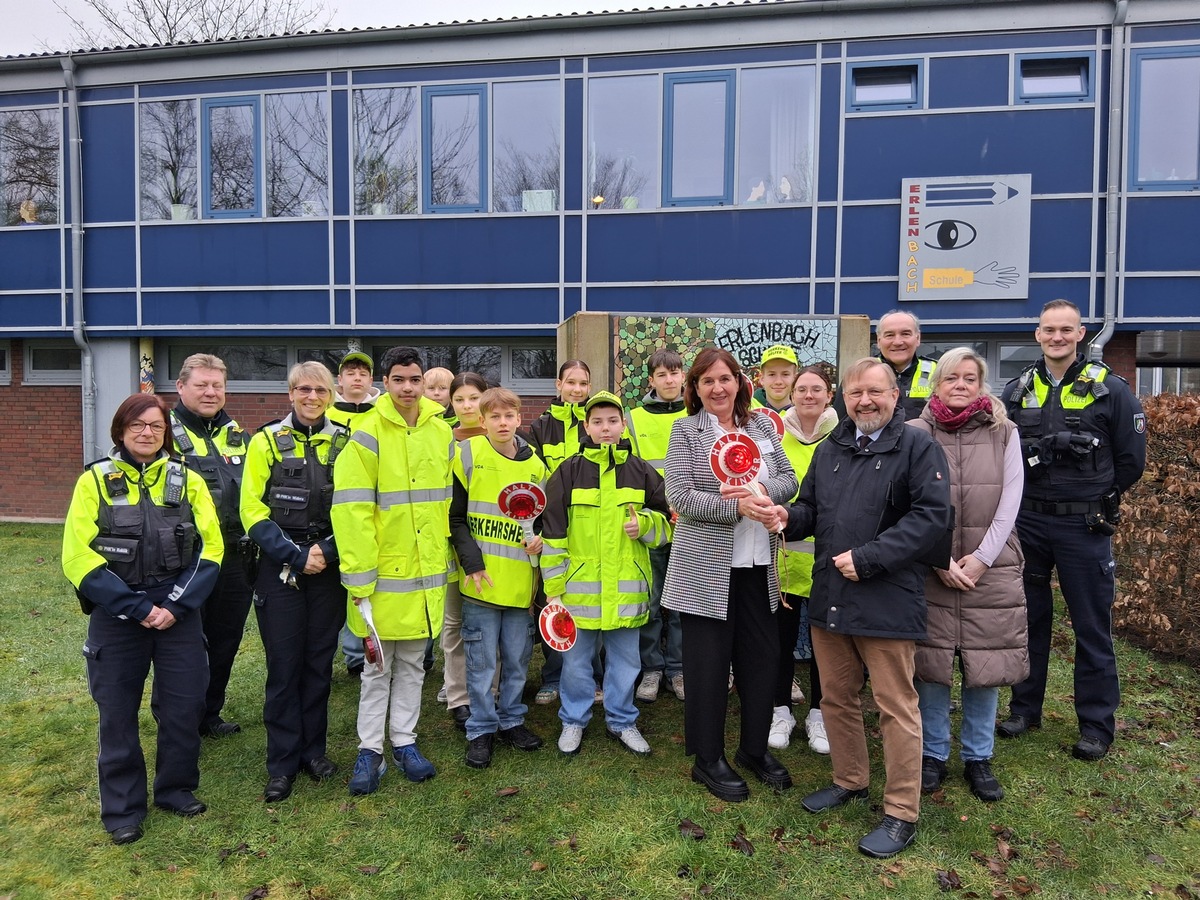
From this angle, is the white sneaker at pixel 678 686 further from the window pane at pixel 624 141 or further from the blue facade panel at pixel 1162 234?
the blue facade panel at pixel 1162 234

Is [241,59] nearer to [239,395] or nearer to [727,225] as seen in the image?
[239,395]

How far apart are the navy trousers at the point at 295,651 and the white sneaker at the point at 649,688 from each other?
2075 millimetres

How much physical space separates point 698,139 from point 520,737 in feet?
29.6

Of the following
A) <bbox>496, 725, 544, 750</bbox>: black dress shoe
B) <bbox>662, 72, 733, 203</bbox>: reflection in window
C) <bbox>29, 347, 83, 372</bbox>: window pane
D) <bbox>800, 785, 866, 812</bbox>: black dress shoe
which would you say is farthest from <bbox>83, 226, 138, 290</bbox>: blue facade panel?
<bbox>800, 785, 866, 812</bbox>: black dress shoe

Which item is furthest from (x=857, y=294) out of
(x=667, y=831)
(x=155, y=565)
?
(x=155, y=565)

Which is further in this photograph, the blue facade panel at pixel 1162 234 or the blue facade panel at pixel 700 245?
the blue facade panel at pixel 700 245

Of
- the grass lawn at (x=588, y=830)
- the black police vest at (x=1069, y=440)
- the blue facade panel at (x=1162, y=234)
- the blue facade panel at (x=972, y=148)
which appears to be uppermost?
the blue facade panel at (x=972, y=148)

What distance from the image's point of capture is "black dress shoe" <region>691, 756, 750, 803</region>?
3746mm

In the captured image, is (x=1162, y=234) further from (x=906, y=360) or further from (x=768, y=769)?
(x=768, y=769)

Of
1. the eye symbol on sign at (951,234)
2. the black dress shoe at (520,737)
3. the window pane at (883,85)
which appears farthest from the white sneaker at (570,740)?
the window pane at (883,85)

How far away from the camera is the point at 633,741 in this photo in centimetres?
431

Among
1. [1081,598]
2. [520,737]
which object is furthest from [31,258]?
[1081,598]

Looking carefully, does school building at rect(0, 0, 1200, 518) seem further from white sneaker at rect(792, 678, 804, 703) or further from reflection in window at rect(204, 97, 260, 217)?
white sneaker at rect(792, 678, 804, 703)

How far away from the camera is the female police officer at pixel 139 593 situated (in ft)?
11.1
